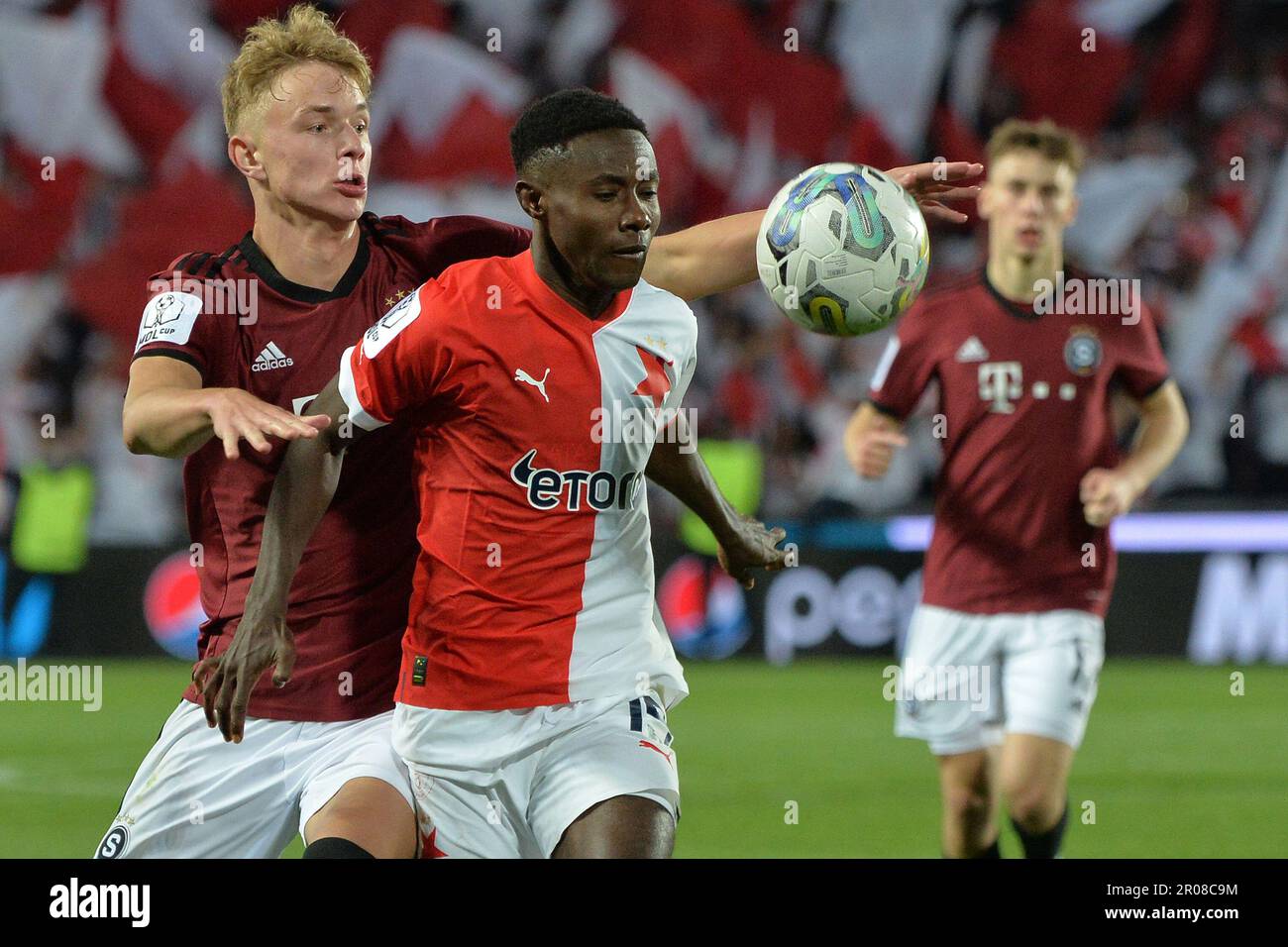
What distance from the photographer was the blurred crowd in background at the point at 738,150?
46.6 feet

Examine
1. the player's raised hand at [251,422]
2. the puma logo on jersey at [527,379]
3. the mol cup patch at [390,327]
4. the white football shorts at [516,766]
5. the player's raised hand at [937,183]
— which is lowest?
the white football shorts at [516,766]

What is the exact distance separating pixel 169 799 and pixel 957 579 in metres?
3.06

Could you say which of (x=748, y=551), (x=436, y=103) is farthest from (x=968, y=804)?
(x=436, y=103)

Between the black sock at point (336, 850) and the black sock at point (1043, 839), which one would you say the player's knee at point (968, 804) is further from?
the black sock at point (336, 850)

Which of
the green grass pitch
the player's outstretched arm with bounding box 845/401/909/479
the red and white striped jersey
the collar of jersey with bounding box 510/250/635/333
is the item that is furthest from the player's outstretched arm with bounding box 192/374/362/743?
the green grass pitch

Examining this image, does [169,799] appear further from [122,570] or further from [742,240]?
[122,570]

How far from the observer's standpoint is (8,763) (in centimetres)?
924

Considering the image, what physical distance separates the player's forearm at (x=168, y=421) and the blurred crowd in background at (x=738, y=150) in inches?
376

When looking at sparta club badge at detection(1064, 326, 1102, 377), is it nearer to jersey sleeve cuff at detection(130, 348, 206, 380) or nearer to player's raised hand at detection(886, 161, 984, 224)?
player's raised hand at detection(886, 161, 984, 224)

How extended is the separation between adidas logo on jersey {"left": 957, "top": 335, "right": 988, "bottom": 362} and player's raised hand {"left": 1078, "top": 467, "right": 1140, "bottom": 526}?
629 millimetres

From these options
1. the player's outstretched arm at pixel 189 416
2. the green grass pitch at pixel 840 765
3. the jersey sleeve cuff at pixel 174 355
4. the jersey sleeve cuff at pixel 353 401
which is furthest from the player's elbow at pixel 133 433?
the green grass pitch at pixel 840 765

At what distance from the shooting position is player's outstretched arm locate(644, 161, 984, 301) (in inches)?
170
